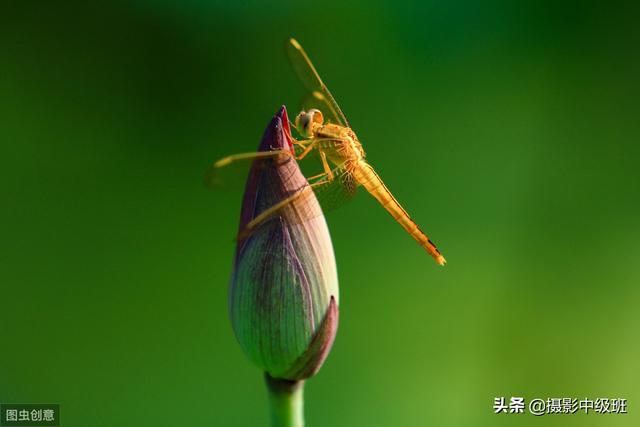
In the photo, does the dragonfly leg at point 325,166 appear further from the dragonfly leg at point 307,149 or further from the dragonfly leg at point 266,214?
the dragonfly leg at point 266,214

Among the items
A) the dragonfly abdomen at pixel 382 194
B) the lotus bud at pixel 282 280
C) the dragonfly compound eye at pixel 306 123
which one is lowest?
the lotus bud at pixel 282 280

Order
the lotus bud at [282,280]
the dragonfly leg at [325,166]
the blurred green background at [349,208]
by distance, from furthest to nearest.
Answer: the blurred green background at [349,208]
the dragonfly leg at [325,166]
the lotus bud at [282,280]

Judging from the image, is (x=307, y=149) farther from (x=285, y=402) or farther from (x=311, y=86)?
(x=285, y=402)

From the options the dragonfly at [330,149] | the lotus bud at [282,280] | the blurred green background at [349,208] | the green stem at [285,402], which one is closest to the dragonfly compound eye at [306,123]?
the dragonfly at [330,149]

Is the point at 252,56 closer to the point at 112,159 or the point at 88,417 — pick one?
the point at 112,159

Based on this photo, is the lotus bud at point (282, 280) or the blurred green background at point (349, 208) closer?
the lotus bud at point (282, 280)

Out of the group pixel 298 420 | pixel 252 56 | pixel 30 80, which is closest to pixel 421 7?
pixel 252 56
